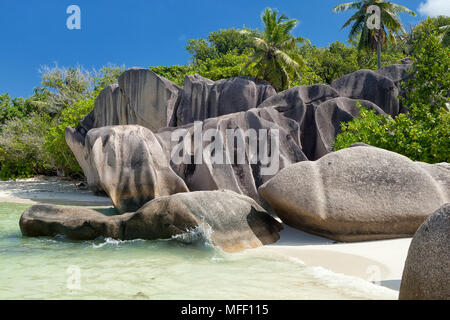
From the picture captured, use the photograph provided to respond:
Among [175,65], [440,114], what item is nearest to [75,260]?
[440,114]

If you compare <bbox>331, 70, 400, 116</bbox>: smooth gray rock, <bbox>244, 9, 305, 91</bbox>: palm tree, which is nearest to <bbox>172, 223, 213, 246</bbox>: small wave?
<bbox>331, 70, 400, 116</bbox>: smooth gray rock

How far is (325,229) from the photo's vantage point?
595 cm

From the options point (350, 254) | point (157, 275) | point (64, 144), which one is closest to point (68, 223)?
point (157, 275)

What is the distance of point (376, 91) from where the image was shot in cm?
1483

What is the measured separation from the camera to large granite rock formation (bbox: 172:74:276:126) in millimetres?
15867

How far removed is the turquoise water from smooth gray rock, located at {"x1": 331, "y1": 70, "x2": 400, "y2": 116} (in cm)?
1094

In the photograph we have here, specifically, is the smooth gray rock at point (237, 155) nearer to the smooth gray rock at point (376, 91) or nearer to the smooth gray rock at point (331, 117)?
the smooth gray rock at point (331, 117)

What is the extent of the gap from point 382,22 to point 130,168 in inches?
816

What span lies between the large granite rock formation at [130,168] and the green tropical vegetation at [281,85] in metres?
4.46

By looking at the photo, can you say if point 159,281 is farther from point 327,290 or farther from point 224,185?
point 224,185

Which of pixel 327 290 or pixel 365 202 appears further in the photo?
pixel 365 202

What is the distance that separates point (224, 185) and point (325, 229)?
148 inches

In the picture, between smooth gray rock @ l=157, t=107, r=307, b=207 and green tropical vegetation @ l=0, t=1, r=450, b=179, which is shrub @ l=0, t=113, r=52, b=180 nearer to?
green tropical vegetation @ l=0, t=1, r=450, b=179

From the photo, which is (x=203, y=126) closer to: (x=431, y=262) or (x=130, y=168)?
(x=130, y=168)
